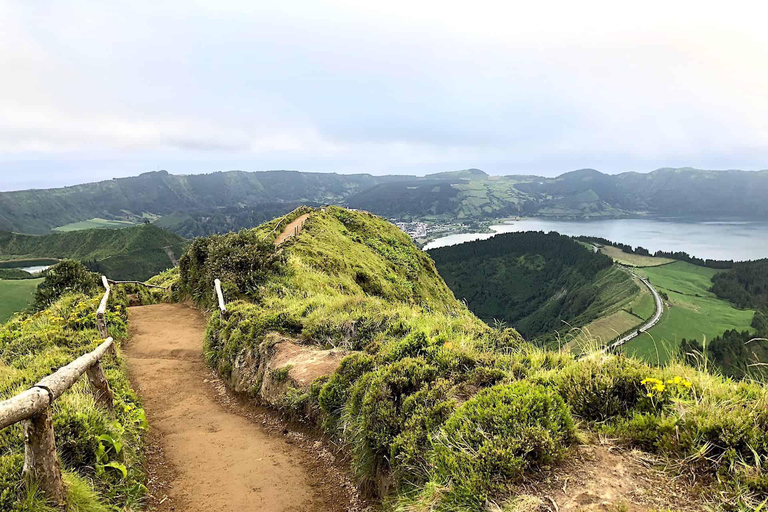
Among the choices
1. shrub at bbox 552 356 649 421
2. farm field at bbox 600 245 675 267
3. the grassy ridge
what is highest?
shrub at bbox 552 356 649 421

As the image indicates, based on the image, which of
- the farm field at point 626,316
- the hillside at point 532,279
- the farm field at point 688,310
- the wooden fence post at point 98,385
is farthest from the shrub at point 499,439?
the hillside at point 532,279

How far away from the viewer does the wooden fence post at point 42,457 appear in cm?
Result: 328

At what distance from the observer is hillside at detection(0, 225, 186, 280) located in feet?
383

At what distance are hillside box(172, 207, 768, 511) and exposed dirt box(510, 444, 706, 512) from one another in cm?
2

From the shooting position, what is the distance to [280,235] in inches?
1083

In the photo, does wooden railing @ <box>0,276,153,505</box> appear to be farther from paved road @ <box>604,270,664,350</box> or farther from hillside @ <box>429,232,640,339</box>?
hillside @ <box>429,232,640,339</box>

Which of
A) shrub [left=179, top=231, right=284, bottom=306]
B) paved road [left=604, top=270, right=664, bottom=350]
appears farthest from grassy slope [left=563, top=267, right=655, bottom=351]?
shrub [left=179, top=231, right=284, bottom=306]

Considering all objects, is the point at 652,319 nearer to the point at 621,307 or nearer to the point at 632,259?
the point at 621,307

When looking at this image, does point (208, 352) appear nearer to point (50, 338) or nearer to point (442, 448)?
point (50, 338)

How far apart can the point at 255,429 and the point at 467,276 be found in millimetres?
138191

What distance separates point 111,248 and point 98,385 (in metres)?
166

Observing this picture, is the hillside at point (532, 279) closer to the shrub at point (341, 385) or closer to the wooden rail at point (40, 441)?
the shrub at point (341, 385)

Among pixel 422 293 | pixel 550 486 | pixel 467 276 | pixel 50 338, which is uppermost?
pixel 550 486

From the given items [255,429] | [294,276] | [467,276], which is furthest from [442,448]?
[467,276]
